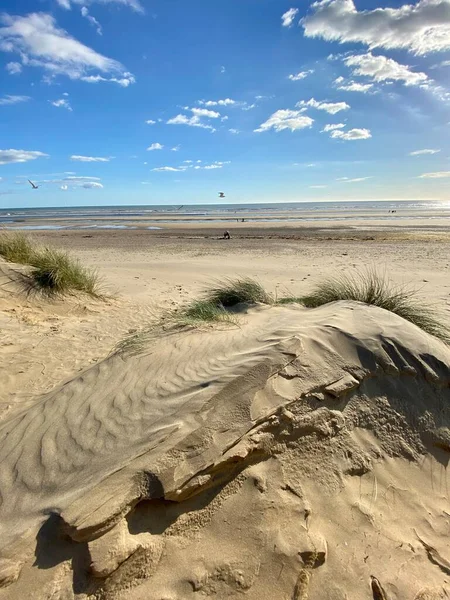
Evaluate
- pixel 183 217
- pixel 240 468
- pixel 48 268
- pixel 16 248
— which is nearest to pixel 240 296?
pixel 240 468

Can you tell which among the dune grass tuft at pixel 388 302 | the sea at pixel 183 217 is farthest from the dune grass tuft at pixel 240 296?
the sea at pixel 183 217

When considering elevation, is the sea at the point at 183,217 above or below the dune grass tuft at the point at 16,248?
below

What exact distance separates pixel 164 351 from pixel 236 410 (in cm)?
146

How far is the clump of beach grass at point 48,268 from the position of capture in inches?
293

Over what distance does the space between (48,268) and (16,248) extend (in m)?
1.78

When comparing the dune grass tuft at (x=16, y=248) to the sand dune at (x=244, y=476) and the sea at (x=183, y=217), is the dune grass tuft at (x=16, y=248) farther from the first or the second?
the sea at (x=183, y=217)

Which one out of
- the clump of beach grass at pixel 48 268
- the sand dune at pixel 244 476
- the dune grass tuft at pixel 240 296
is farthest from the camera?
the clump of beach grass at pixel 48 268

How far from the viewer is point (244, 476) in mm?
2389

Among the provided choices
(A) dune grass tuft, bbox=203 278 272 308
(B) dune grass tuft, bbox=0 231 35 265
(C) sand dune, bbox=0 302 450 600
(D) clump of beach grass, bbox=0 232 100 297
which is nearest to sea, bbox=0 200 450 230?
(B) dune grass tuft, bbox=0 231 35 265

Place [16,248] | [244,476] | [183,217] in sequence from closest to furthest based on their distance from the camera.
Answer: [244,476], [16,248], [183,217]

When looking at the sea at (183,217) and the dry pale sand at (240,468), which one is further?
the sea at (183,217)

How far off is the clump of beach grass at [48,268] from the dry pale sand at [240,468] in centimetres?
339

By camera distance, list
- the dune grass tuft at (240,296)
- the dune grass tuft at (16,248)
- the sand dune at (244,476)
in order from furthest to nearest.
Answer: the dune grass tuft at (16,248) < the dune grass tuft at (240,296) < the sand dune at (244,476)

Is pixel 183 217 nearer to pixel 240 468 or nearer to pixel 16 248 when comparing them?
pixel 16 248
